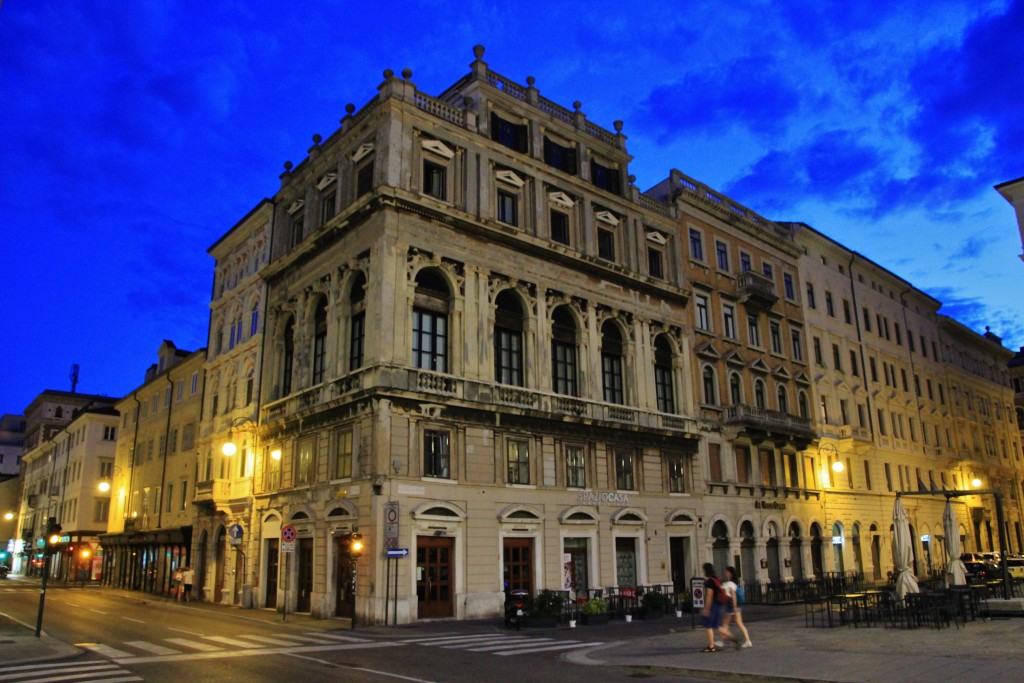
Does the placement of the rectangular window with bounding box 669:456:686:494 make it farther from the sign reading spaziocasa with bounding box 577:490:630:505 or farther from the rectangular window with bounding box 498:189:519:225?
the rectangular window with bounding box 498:189:519:225

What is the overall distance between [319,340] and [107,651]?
18.6 meters

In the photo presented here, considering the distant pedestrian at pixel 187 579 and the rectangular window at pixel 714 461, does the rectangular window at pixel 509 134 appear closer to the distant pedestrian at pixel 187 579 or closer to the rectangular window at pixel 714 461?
the rectangular window at pixel 714 461

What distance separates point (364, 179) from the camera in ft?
114

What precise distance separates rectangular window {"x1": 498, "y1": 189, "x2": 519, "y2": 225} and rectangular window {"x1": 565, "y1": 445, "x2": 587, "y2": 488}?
36.0ft

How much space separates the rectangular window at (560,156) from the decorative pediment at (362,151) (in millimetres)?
9186

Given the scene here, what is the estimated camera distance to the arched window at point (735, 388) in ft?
145

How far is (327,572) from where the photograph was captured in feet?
99.7

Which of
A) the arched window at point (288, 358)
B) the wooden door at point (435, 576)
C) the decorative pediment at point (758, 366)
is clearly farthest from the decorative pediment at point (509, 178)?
the decorative pediment at point (758, 366)

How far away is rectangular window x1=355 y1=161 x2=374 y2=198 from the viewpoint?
3406cm

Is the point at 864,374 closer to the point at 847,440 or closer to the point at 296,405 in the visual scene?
the point at 847,440

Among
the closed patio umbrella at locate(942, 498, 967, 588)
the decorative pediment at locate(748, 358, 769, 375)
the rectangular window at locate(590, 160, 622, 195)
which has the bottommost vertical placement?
the closed patio umbrella at locate(942, 498, 967, 588)

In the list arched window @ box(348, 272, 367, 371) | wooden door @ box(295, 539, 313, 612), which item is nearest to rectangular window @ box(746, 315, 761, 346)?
arched window @ box(348, 272, 367, 371)

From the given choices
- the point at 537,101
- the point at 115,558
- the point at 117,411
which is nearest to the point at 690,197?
the point at 537,101

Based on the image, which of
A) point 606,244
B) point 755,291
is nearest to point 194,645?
point 606,244
